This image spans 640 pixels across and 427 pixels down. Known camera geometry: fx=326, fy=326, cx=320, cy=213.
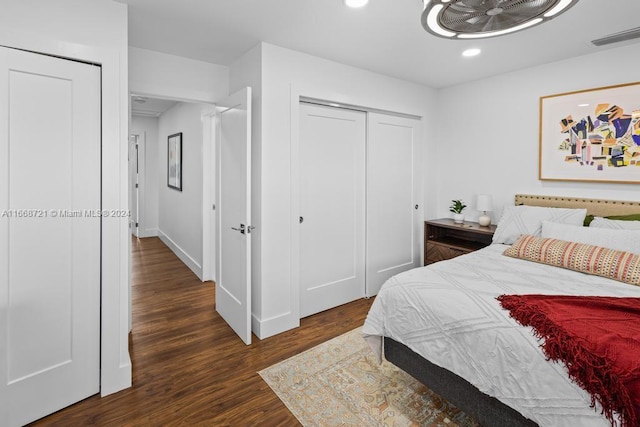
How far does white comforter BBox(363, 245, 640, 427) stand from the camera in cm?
138

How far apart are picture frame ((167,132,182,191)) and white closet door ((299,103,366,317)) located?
3.03m

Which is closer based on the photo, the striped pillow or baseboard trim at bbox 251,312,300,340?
the striped pillow

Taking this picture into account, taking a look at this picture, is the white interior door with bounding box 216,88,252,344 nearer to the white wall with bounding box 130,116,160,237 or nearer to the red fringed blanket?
the red fringed blanket

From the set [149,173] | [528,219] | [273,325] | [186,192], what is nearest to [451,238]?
[528,219]

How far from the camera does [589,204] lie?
3074 mm

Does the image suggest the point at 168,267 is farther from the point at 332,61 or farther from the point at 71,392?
the point at 332,61

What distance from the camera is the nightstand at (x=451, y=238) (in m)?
3.68

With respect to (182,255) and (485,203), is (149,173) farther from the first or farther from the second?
(485,203)

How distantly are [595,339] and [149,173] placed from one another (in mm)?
7419

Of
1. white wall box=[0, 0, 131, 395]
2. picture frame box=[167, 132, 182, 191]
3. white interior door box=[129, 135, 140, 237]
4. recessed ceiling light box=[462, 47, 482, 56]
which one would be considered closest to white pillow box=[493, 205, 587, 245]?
recessed ceiling light box=[462, 47, 482, 56]

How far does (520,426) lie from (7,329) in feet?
8.82

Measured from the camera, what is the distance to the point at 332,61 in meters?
3.18

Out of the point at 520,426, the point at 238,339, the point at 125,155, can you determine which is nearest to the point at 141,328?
the point at 238,339

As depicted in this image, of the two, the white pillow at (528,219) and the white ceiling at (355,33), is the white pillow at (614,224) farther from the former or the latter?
the white ceiling at (355,33)
